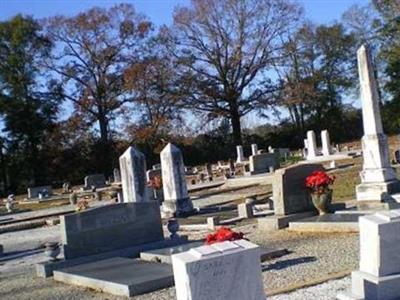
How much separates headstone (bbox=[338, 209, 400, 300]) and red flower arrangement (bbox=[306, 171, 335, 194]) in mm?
6357

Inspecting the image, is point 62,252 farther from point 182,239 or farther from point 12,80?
point 12,80

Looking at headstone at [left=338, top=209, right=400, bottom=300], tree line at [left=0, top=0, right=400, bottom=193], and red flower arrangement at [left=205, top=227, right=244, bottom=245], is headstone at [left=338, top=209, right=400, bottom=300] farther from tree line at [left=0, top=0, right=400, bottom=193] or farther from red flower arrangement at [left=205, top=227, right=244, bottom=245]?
tree line at [left=0, top=0, right=400, bottom=193]

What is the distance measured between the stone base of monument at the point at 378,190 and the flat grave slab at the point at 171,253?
16.8 ft

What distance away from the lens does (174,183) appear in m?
19.3

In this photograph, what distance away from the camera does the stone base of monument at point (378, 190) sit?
14164 millimetres

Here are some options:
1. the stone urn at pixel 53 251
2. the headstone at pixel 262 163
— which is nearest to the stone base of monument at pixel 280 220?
the stone urn at pixel 53 251

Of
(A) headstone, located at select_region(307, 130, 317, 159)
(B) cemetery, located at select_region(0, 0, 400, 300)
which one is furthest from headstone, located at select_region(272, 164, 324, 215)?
(A) headstone, located at select_region(307, 130, 317, 159)

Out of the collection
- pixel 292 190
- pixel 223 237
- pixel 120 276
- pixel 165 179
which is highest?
pixel 165 179

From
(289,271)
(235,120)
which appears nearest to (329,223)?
(289,271)

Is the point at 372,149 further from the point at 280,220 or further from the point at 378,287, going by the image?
the point at 378,287

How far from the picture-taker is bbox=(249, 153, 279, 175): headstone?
31.7 meters

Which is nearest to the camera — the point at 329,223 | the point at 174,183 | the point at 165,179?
the point at 329,223

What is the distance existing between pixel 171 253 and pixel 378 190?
20.1 ft

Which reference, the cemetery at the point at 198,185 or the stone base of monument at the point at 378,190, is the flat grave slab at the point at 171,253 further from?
the stone base of monument at the point at 378,190
